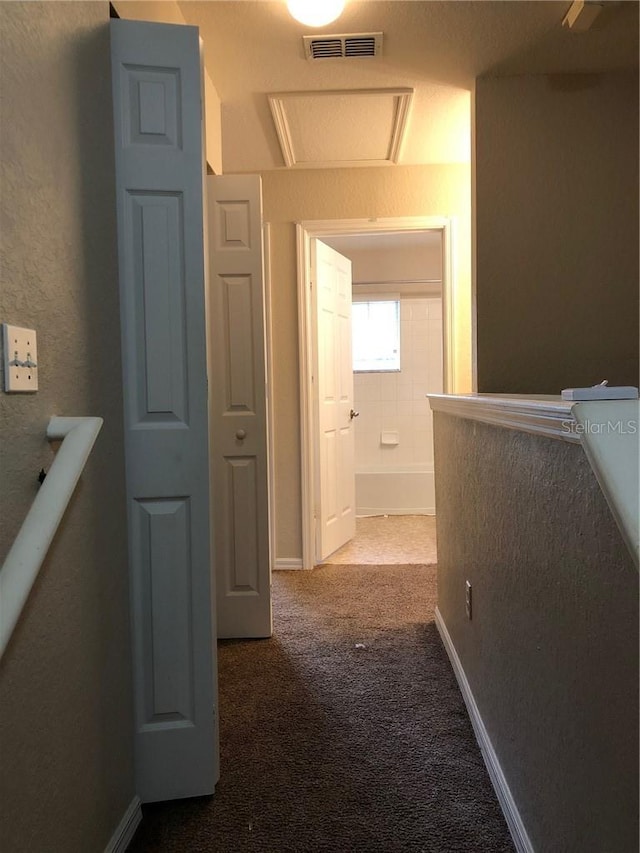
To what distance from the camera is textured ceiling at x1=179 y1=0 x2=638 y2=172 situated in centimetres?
219

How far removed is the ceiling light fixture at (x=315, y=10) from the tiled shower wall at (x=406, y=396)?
394cm

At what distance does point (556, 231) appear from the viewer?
9.00ft

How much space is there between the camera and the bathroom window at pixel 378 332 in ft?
19.6

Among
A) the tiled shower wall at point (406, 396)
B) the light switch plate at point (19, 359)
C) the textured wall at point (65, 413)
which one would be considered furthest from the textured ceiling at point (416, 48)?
the tiled shower wall at point (406, 396)

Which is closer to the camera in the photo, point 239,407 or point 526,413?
point 526,413

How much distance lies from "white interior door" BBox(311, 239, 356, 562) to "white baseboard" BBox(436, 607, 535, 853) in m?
1.70

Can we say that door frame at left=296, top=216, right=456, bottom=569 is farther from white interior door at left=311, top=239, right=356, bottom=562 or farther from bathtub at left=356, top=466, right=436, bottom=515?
bathtub at left=356, top=466, right=436, bottom=515

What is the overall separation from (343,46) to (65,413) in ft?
6.49

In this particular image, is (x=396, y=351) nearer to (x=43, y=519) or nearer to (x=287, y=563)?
(x=287, y=563)

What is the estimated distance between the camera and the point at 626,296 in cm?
273

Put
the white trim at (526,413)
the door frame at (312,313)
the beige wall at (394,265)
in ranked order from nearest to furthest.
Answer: the white trim at (526,413) → the door frame at (312,313) → the beige wall at (394,265)

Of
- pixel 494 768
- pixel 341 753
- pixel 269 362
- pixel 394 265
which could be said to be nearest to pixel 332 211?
pixel 269 362

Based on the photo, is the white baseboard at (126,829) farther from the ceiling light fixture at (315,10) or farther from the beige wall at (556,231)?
the ceiling light fixture at (315,10)

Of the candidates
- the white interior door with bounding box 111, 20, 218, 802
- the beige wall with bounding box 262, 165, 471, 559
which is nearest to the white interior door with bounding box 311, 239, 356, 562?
the beige wall with bounding box 262, 165, 471, 559
